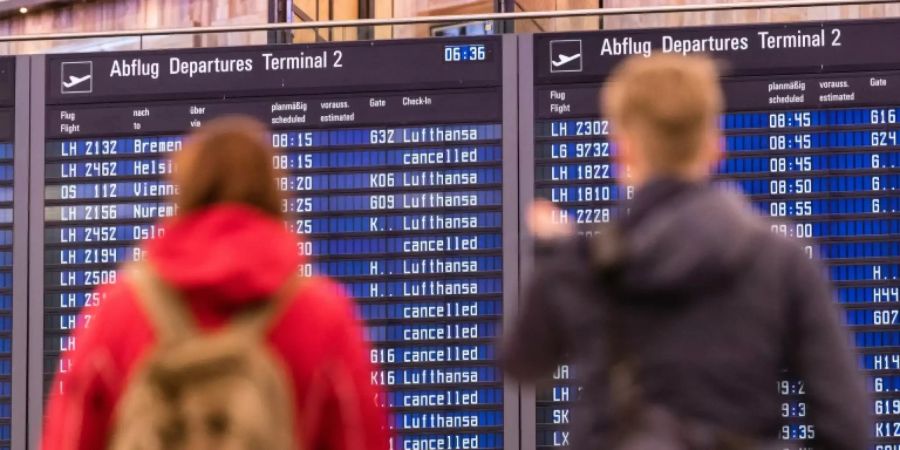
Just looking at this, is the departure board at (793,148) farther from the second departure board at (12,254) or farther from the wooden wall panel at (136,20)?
the second departure board at (12,254)

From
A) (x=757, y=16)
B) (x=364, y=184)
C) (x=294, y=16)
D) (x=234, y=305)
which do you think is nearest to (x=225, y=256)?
(x=234, y=305)

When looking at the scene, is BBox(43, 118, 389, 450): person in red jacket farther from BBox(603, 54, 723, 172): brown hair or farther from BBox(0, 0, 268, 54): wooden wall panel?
BBox(0, 0, 268, 54): wooden wall panel

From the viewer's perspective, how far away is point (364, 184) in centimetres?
610

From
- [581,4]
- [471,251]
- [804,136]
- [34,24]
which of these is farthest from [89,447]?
[34,24]

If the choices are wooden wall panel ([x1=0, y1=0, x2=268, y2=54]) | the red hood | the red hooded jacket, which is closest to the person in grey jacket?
the red hooded jacket

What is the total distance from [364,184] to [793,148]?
1653 millimetres

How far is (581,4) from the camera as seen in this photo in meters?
7.76

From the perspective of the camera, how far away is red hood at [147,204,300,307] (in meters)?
2.89

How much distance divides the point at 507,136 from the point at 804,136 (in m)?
1.12

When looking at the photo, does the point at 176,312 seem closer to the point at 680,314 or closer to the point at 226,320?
the point at 226,320

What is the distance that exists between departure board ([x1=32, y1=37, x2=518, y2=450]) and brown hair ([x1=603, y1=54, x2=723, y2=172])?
3.21 metres

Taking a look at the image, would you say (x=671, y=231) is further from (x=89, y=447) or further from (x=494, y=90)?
(x=494, y=90)

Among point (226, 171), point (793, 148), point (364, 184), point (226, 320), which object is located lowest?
point (226, 320)

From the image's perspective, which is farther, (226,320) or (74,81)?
(74,81)
